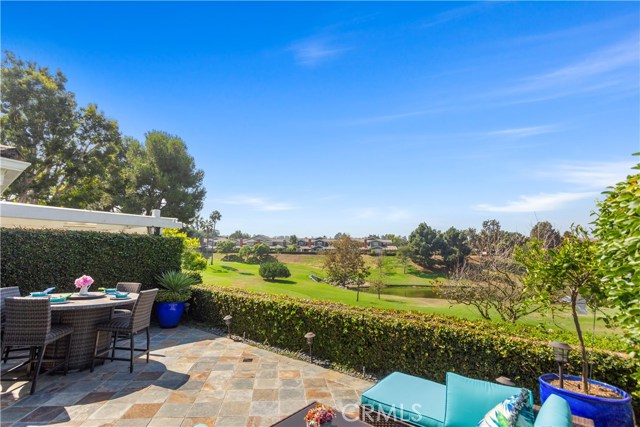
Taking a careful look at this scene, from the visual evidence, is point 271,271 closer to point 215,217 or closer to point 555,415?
point 555,415

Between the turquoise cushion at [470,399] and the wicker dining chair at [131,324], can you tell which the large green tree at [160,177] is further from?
the turquoise cushion at [470,399]

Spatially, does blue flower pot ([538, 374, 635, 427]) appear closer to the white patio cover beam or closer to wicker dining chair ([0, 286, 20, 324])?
wicker dining chair ([0, 286, 20, 324])

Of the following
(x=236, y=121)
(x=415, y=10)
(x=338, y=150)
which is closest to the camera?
(x=415, y=10)

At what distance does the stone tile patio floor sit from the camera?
3.21 metres

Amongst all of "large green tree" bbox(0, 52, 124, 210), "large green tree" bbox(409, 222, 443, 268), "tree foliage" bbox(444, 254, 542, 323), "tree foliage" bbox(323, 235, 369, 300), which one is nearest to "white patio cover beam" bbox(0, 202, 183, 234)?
"tree foliage" bbox(444, 254, 542, 323)

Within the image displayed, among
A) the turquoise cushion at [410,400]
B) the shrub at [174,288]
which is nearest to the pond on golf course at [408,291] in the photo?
the shrub at [174,288]

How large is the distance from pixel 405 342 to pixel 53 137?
65.5 ft

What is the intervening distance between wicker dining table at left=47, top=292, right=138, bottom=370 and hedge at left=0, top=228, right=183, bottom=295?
188 centimetres

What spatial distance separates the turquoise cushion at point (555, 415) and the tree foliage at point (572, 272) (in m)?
1.07

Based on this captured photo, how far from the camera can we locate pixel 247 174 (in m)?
15.6

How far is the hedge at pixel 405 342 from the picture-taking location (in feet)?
10.8

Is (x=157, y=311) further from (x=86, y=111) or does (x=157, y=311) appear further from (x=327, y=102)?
(x=86, y=111)

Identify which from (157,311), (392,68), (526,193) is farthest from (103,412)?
(526,193)

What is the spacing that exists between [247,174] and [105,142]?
9.72 meters
